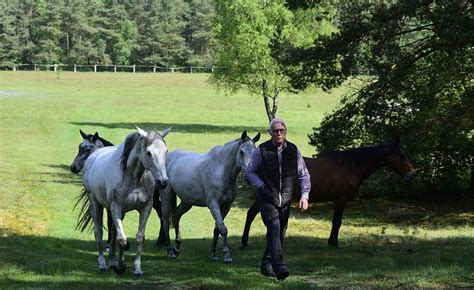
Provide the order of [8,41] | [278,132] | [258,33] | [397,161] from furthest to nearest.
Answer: [8,41] → [258,33] → [397,161] → [278,132]

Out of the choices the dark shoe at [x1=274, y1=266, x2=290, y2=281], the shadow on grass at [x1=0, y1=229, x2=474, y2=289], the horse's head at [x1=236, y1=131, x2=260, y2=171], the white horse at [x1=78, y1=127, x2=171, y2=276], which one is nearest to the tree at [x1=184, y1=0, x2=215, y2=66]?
the shadow on grass at [x1=0, y1=229, x2=474, y2=289]

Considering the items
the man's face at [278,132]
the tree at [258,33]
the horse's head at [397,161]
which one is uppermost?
the tree at [258,33]

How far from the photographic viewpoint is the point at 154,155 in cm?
938

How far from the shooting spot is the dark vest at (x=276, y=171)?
29.5ft

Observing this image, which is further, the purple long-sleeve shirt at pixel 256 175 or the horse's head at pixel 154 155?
the horse's head at pixel 154 155

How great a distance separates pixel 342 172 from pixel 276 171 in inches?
186

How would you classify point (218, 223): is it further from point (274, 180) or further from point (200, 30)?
point (200, 30)

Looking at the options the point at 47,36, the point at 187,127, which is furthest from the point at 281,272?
the point at 47,36

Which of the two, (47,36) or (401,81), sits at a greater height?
(47,36)

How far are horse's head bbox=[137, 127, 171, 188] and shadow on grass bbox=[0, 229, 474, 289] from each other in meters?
1.56

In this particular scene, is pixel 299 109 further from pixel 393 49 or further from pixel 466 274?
pixel 466 274

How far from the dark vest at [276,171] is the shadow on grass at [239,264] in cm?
126

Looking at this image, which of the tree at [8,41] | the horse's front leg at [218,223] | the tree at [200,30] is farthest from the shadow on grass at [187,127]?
the tree at [200,30]

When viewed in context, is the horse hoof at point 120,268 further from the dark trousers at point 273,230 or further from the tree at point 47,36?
the tree at point 47,36
